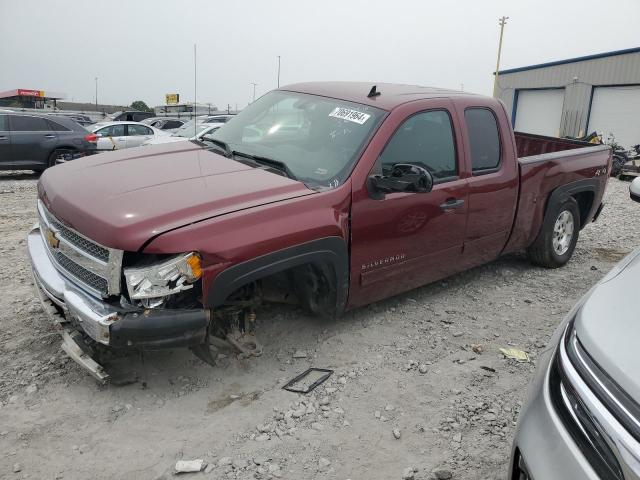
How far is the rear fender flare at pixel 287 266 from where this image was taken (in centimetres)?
291

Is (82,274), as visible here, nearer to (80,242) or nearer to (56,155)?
(80,242)

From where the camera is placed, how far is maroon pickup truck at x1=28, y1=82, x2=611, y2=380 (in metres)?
2.83

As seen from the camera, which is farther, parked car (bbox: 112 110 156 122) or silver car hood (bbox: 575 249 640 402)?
parked car (bbox: 112 110 156 122)

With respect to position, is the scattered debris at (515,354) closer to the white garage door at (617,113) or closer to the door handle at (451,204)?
the door handle at (451,204)

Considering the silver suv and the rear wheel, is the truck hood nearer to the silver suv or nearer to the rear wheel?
the silver suv

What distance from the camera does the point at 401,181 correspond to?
3543 mm

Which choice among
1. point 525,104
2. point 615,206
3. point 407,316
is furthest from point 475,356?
point 525,104

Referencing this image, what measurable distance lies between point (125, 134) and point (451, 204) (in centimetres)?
1315

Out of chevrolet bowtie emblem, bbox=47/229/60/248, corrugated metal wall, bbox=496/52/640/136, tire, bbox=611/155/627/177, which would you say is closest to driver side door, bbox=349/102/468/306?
chevrolet bowtie emblem, bbox=47/229/60/248

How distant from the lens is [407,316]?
4309mm

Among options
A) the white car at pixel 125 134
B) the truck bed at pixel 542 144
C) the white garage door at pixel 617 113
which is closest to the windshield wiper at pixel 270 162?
the truck bed at pixel 542 144

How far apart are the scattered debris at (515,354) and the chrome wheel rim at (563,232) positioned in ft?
6.80

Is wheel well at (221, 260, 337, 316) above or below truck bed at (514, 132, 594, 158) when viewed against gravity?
below

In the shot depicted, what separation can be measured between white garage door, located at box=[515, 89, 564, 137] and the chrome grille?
93.5 ft
